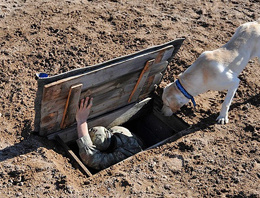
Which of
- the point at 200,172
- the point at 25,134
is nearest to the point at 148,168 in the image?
the point at 200,172

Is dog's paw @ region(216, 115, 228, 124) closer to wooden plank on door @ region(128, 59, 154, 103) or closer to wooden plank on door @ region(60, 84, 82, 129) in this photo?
wooden plank on door @ region(128, 59, 154, 103)

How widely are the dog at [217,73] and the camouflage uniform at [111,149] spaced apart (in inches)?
26.9

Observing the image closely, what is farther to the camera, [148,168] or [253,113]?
[253,113]

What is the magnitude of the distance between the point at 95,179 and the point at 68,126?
3.19 feet

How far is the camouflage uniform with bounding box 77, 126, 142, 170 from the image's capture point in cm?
505

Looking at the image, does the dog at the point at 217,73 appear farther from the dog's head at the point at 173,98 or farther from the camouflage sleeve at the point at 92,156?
the camouflage sleeve at the point at 92,156

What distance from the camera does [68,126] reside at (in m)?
5.30

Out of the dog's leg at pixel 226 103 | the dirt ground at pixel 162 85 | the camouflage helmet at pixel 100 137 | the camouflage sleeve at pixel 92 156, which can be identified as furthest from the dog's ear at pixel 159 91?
the camouflage sleeve at pixel 92 156

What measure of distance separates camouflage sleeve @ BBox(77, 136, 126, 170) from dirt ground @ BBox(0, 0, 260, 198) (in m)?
0.25

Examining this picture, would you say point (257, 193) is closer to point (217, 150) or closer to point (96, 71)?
point (217, 150)

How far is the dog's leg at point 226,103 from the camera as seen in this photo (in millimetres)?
5480

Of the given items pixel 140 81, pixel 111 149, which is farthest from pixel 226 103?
pixel 111 149

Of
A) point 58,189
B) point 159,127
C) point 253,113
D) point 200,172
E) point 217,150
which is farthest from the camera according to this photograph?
point 159,127

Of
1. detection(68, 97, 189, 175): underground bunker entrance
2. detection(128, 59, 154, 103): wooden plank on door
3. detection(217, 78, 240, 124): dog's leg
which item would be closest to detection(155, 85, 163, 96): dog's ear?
detection(68, 97, 189, 175): underground bunker entrance
